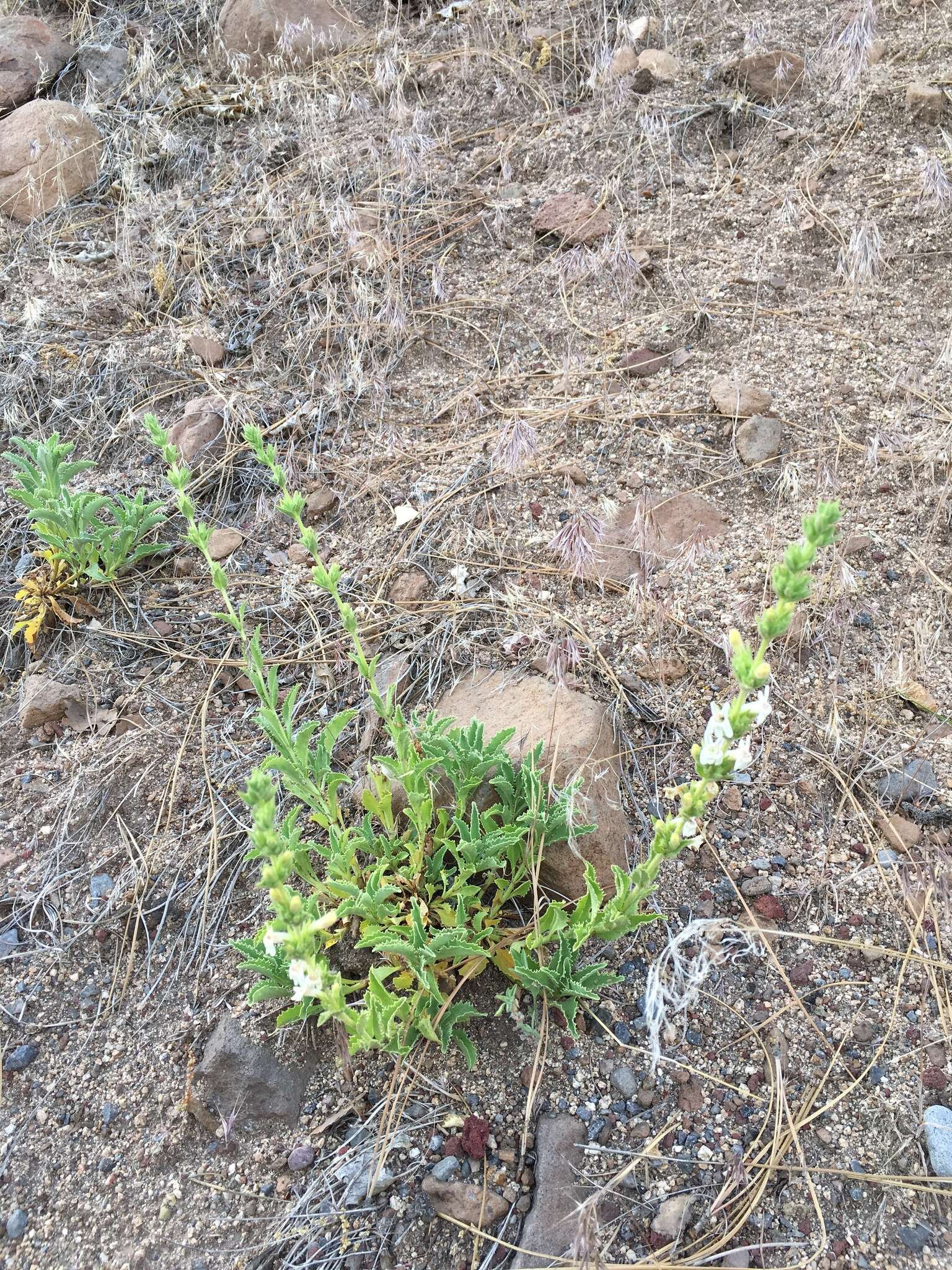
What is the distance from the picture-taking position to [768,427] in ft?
10.7

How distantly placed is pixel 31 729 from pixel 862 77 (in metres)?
4.90

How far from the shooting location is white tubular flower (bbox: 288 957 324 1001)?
1.61m

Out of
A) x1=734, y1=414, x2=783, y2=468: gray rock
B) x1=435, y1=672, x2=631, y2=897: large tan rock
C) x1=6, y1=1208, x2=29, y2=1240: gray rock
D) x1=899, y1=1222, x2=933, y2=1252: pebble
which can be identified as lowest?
x1=899, y1=1222, x2=933, y2=1252: pebble

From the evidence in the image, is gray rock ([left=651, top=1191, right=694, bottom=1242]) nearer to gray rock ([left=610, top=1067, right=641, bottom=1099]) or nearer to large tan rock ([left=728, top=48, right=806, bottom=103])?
gray rock ([left=610, top=1067, right=641, bottom=1099])

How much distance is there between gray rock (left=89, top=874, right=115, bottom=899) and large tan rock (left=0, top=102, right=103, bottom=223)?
4.00 metres

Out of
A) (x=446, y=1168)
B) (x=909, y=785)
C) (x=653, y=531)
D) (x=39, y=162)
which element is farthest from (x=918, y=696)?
(x=39, y=162)

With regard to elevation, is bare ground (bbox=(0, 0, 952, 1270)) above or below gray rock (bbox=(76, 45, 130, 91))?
below

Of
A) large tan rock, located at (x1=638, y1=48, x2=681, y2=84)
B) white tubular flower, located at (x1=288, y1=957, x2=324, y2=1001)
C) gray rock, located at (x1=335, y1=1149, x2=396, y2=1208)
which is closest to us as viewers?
white tubular flower, located at (x1=288, y1=957, x2=324, y2=1001)

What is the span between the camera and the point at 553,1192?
6.10ft

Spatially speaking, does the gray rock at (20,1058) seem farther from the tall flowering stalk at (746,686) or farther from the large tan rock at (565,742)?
the tall flowering stalk at (746,686)

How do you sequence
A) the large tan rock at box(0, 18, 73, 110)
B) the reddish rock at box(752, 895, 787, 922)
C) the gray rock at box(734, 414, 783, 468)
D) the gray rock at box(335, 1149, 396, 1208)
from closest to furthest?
the gray rock at box(335, 1149, 396, 1208) → the reddish rock at box(752, 895, 787, 922) → the gray rock at box(734, 414, 783, 468) → the large tan rock at box(0, 18, 73, 110)

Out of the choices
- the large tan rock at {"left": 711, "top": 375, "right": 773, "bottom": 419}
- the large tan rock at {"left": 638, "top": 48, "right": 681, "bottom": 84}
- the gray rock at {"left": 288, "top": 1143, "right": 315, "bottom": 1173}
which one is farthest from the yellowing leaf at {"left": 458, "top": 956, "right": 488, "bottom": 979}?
the large tan rock at {"left": 638, "top": 48, "right": 681, "bottom": 84}

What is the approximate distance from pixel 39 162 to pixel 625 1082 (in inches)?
212

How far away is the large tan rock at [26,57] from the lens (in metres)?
5.22
